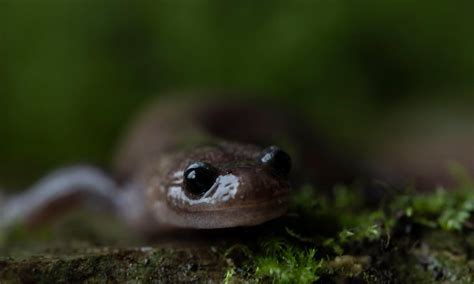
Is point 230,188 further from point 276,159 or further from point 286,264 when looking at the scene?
point 286,264

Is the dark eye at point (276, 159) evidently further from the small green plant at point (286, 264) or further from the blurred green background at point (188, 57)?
the blurred green background at point (188, 57)

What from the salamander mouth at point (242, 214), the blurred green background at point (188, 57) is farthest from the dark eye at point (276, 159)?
the blurred green background at point (188, 57)

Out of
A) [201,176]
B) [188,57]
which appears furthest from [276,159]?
[188,57]

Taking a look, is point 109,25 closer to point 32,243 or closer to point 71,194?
point 71,194

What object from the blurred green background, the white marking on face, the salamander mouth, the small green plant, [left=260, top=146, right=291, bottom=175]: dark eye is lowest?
the small green plant

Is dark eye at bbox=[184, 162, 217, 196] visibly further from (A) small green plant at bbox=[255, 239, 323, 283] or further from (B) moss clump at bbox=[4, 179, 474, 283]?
(A) small green plant at bbox=[255, 239, 323, 283]

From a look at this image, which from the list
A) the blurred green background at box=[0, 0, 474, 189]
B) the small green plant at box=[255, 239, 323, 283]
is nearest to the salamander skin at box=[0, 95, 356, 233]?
the small green plant at box=[255, 239, 323, 283]

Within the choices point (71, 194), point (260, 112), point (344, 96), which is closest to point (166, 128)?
point (71, 194)
